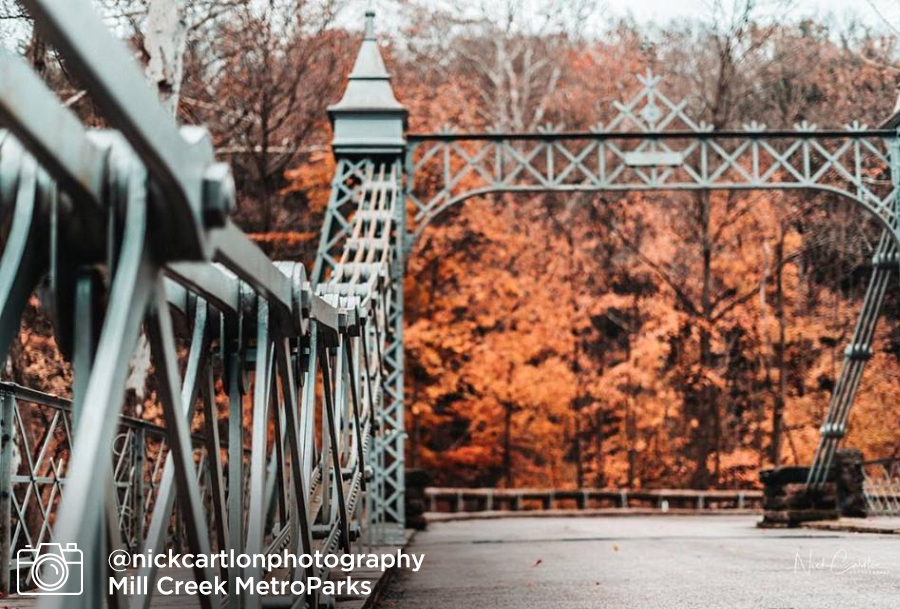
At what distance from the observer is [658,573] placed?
8.35 meters

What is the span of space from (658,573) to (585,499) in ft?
52.3

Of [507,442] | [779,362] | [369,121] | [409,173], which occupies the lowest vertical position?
[507,442]

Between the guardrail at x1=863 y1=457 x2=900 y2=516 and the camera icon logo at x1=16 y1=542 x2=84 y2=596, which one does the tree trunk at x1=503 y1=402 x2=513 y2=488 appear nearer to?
the guardrail at x1=863 y1=457 x2=900 y2=516

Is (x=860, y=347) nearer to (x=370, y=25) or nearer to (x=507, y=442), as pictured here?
(x=370, y=25)

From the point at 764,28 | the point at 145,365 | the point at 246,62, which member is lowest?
the point at 145,365

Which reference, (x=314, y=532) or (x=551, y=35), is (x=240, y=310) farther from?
(x=551, y=35)

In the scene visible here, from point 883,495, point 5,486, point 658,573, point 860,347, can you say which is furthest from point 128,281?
point 883,495

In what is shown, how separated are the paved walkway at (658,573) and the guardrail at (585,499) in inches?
393

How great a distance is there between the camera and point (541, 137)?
13.0 meters

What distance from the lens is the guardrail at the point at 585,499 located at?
23.3 meters

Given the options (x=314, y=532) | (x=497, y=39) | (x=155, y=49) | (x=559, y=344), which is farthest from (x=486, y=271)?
(x=314, y=532)

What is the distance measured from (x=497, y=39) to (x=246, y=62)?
945 centimetres

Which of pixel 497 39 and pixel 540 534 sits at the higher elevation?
pixel 497 39

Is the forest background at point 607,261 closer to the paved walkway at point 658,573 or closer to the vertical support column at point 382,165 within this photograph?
the vertical support column at point 382,165
